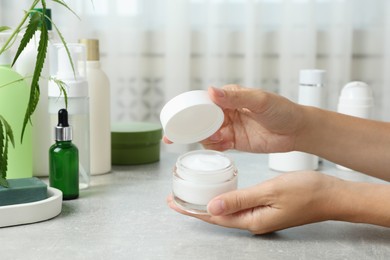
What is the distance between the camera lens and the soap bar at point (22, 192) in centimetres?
96

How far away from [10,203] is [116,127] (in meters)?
0.53

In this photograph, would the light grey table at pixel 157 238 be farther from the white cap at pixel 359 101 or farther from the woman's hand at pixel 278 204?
the white cap at pixel 359 101

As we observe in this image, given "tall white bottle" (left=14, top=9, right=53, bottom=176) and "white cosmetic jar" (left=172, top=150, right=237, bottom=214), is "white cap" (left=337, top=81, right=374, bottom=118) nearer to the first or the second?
"white cosmetic jar" (left=172, top=150, right=237, bottom=214)

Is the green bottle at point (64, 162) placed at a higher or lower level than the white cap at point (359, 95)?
lower

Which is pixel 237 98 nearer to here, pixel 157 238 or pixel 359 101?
pixel 157 238

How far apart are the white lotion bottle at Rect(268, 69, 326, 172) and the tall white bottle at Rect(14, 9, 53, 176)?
490 millimetres

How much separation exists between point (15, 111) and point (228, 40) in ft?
3.23

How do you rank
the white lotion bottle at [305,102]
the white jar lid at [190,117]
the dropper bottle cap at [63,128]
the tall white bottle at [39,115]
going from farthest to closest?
the white lotion bottle at [305,102] < the tall white bottle at [39,115] < the dropper bottle cap at [63,128] < the white jar lid at [190,117]

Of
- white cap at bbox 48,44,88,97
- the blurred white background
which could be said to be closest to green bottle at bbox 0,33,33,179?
white cap at bbox 48,44,88,97

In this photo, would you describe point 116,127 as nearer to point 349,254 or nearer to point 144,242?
point 144,242

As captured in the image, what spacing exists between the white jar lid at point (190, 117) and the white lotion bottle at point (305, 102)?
1.19 ft

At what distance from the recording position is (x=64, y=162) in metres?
1.10

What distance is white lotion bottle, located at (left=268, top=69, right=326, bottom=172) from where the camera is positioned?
1.38 meters

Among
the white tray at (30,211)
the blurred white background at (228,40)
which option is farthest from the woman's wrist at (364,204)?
the blurred white background at (228,40)
